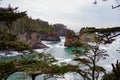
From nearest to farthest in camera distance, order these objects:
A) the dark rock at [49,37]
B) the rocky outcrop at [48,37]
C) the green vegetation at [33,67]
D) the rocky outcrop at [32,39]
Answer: the green vegetation at [33,67] < the rocky outcrop at [32,39] < the rocky outcrop at [48,37] < the dark rock at [49,37]

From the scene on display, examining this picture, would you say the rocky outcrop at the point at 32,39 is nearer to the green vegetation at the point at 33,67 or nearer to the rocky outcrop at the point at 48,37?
the rocky outcrop at the point at 48,37

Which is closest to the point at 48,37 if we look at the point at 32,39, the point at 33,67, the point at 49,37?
the point at 49,37

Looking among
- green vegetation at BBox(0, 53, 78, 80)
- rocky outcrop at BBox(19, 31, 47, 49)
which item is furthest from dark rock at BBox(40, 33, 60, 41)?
green vegetation at BBox(0, 53, 78, 80)

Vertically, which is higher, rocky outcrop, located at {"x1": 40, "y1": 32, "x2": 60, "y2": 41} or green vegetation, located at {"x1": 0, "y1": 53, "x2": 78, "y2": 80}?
green vegetation, located at {"x1": 0, "y1": 53, "x2": 78, "y2": 80}

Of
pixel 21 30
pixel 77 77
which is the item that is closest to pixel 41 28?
pixel 21 30

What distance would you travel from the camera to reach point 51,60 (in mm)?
26906

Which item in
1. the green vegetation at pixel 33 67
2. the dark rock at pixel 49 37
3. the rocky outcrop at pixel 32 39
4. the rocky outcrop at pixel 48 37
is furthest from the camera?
the dark rock at pixel 49 37

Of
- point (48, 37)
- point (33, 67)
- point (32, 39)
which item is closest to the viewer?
point (33, 67)

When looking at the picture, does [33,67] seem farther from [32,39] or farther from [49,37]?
[49,37]

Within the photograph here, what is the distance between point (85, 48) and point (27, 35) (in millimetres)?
99924

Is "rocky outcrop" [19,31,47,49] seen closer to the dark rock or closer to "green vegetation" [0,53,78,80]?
the dark rock

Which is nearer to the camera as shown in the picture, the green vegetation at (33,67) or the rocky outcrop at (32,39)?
the green vegetation at (33,67)

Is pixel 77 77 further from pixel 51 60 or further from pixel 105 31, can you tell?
pixel 105 31

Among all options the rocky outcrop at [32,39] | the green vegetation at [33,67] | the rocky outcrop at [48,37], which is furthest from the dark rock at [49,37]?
the green vegetation at [33,67]
